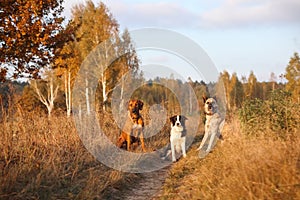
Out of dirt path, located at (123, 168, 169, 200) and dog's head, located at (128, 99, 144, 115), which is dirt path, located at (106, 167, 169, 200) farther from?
dog's head, located at (128, 99, 144, 115)

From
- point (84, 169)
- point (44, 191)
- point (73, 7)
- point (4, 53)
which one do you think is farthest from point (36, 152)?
point (73, 7)

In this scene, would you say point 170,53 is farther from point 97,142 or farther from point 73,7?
point 73,7

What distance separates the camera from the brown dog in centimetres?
935

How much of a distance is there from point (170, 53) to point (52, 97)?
33.9m

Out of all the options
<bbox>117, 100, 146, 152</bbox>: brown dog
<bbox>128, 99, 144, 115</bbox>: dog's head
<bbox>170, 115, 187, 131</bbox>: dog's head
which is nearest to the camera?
<bbox>117, 100, 146, 152</bbox>: brown dog

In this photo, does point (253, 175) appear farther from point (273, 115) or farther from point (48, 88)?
point (48, 88)

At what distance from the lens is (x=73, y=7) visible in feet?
112

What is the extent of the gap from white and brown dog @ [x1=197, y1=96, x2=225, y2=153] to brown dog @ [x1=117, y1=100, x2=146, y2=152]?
5.50ft

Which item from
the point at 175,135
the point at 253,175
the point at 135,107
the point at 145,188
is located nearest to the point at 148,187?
the point at 145,188

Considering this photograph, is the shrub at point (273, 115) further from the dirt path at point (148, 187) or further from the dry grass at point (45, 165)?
the dry grass at point (45, 165)

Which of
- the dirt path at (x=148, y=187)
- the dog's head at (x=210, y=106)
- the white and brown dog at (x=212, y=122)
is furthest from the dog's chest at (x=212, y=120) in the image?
the dirt path at (x=148, y=187)

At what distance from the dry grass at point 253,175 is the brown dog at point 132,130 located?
3558 mm

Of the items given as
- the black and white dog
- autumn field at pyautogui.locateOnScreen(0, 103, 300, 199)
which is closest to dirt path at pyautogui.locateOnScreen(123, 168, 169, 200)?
autumn field at pyautogui.locateOnScreen(0, 103, 300, 199)

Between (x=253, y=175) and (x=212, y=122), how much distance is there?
5.27 m
